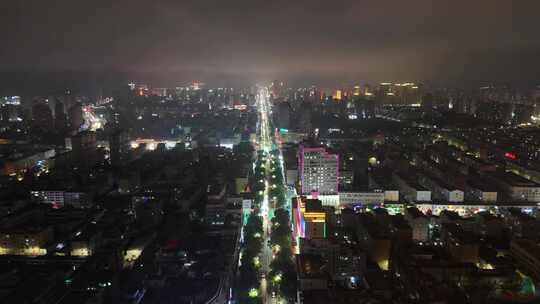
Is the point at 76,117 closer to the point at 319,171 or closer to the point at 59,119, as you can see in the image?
the point at 59,119

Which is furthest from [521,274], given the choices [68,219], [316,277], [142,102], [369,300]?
[142,102]

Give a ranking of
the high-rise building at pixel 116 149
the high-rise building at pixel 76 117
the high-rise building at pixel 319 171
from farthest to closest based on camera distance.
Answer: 1. the high-rise building at pixel 76 117
2. the high-rise building at pixel 116 149
3. the high-rise building at pixel 319 171

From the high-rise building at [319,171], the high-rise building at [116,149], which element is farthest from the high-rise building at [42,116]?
the high-rise building at [319,171]

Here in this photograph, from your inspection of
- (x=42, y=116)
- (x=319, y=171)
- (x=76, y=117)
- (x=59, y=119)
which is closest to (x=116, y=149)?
(x=319, y=171)

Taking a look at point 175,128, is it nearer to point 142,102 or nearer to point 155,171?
point 155,171

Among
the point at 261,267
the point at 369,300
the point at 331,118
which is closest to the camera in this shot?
the point at 369,300

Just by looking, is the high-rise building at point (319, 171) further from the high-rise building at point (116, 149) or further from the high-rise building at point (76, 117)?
the high-rise building at point (76, 117)

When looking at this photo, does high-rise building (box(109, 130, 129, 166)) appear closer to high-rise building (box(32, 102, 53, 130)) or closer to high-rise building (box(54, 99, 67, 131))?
high-rise building (box(54, 99, 67, 131))

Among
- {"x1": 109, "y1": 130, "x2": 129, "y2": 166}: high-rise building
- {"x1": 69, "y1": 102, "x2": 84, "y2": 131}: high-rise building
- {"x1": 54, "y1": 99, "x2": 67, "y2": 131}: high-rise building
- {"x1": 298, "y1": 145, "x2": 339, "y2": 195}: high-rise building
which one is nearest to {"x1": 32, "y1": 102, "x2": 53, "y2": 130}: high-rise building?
{"x1": 54, "y1": 99, "x2": 67, "y2": 131}: high-rise building
